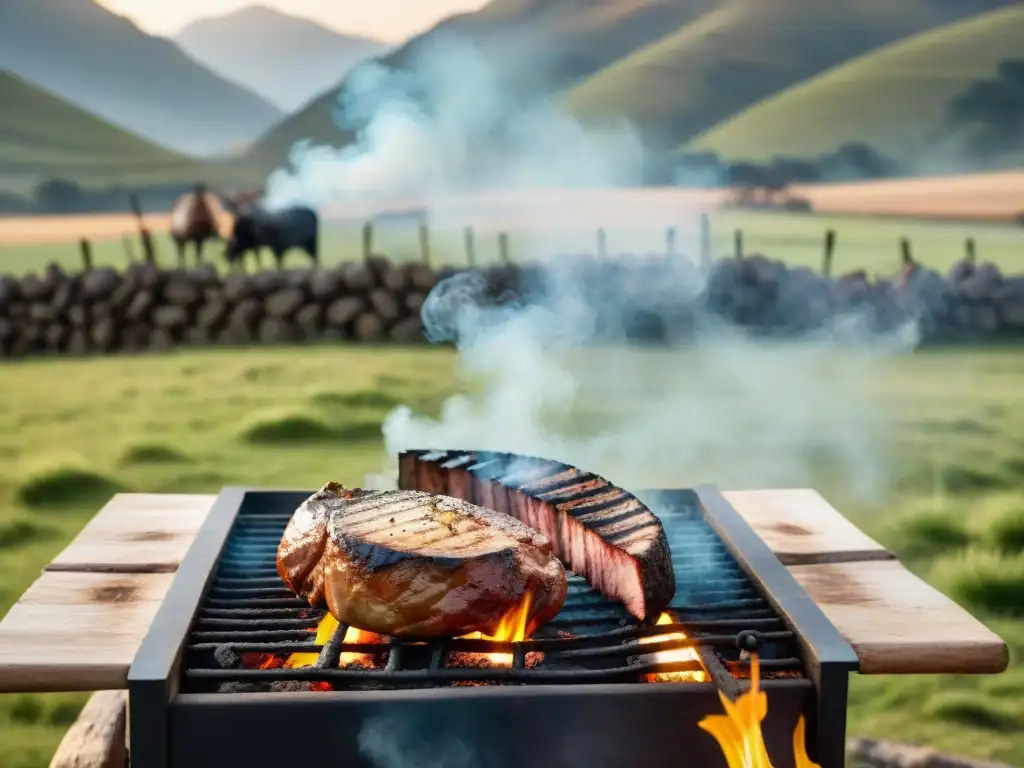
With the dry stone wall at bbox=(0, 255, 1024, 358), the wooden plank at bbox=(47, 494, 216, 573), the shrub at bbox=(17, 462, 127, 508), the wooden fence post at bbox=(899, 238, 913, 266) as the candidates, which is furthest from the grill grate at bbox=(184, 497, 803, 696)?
the wooden fence post at bbox=(899, 238, 913, 266)

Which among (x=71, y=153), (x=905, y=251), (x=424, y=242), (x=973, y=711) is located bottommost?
(x=973, y=711)

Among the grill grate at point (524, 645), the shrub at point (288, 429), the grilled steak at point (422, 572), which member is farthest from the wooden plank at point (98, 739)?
the shrub at point (288, 429)

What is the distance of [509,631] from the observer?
8.19 feet

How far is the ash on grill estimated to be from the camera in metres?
2.29

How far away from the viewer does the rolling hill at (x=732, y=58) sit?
1684cm

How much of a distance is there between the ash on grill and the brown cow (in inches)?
509

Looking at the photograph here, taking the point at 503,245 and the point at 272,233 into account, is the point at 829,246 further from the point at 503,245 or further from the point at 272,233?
the point at 272,233

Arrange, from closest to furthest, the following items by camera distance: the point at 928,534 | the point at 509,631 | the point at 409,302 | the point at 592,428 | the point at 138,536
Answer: the point at 509,631, the point at 138,536, the point at 928,534, the point at 592,428, the point at 409,302

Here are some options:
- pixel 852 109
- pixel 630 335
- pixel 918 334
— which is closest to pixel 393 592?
pixel 630 335

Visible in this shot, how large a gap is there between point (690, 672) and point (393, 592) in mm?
712

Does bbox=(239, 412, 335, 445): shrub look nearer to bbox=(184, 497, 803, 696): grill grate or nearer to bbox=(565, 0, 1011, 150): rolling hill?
bbox=(184, 497, 803, 696): grill grate

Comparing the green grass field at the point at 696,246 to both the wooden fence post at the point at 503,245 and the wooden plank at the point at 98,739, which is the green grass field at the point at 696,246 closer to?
the wooden fence post at the point at 503,245

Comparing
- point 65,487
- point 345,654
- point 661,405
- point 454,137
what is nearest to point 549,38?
point 454,137

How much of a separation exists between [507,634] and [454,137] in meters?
12.5
